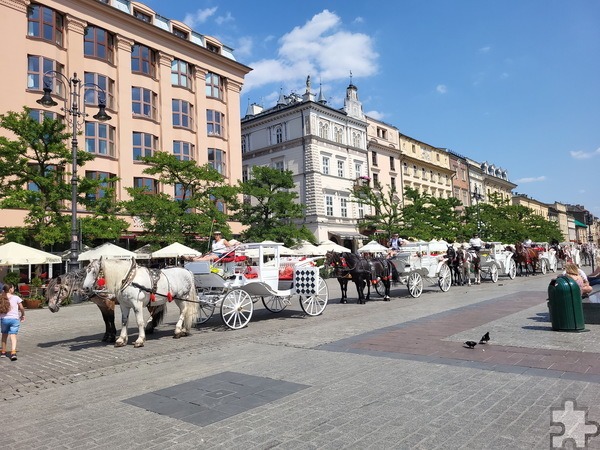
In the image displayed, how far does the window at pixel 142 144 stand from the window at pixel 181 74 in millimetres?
5468

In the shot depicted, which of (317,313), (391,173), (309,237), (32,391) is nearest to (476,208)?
(391,173)

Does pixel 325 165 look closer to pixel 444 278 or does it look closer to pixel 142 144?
pixel 142 144

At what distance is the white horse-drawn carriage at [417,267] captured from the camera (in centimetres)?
1742

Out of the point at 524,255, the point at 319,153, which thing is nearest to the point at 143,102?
the point at 319,153

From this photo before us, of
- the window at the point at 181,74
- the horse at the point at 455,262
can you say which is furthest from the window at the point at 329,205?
the horse at the point at 455,262

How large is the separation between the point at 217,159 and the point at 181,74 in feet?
24.3

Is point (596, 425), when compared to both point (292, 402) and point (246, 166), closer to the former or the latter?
point (292, 402)

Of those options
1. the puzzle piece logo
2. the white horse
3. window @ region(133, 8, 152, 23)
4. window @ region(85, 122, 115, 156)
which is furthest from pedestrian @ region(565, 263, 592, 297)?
window @ region(133, 8, 152, 23)

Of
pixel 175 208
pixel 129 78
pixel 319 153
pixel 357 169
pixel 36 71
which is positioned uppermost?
pixel 129 78

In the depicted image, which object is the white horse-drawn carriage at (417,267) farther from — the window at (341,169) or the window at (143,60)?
the window at (341,169)

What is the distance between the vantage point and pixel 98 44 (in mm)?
33094

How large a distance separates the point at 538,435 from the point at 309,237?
3299 centimetres

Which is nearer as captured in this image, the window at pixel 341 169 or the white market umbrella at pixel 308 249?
the white market umbrella at pixel 308 249

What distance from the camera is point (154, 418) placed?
16.4 ft
